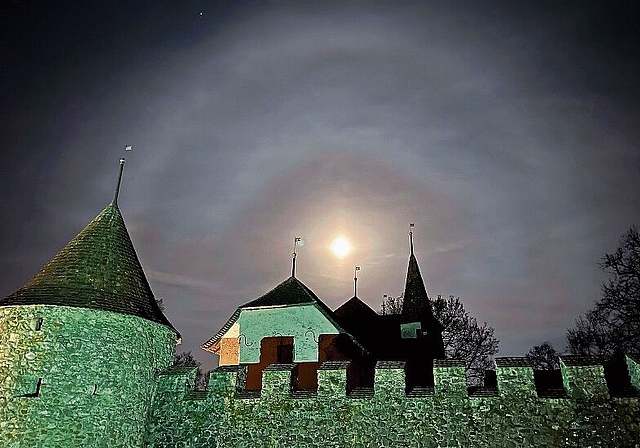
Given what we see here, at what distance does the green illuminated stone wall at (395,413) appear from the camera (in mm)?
10219

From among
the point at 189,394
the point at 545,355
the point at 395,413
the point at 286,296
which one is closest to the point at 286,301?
the point at 286,296

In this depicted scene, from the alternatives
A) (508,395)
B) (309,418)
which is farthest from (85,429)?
(508,395)

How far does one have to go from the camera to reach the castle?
10.4 metres

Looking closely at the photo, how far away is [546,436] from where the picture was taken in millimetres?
10250

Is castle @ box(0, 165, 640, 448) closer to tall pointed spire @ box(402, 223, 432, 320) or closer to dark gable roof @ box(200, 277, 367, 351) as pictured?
dark gable roof @ box(200, 277, 367, 351)

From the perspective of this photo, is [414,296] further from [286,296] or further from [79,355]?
[79,355]

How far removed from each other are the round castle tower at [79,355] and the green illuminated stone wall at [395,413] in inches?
37.2

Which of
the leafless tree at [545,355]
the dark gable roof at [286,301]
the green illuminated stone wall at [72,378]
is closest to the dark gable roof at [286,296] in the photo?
the dark gable roof at [286,301]

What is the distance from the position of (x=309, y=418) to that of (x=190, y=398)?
317 cm

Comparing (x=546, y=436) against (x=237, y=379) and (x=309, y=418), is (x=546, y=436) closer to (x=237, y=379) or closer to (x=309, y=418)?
(x=309, y=418)

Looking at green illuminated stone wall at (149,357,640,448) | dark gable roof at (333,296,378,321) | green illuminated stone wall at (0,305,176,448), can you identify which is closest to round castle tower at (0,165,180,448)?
green illuminated stone wall at (0,305,176,448)

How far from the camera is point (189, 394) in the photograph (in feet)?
41.7

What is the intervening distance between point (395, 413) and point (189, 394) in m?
5.24

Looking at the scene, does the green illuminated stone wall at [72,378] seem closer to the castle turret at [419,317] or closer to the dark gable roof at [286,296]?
the dark gable roof at [286,296]
